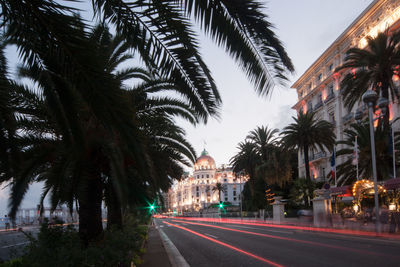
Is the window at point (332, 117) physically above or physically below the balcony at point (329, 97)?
below

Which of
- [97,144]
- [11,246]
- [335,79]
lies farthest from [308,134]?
[97,144]

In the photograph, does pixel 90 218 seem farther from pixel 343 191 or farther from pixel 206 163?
pixel 206 163

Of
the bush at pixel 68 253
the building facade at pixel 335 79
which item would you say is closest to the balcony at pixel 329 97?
the building facade at pixel 335 79

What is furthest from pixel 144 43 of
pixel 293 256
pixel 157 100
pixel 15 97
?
pixel 293 256

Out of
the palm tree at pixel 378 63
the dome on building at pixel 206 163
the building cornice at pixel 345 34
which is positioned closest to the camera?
the palm tree at pixel 378 63

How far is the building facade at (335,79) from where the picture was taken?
35.8 metres

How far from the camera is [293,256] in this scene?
1173 centimetres

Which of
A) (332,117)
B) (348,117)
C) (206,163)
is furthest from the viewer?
(206,163)

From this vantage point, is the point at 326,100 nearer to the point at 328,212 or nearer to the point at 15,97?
the point at 328,212

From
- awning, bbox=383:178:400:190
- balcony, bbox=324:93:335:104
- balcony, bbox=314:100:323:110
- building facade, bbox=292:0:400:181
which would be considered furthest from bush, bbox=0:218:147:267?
balcony, bbox=314:100:323:110

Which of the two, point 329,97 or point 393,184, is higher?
point 329,97

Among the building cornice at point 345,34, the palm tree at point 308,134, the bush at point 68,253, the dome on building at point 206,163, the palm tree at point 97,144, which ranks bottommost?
the bush at point 68,253

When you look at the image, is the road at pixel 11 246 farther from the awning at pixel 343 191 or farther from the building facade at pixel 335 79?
the building facade at pixel 335 79

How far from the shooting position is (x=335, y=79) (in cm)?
4584
